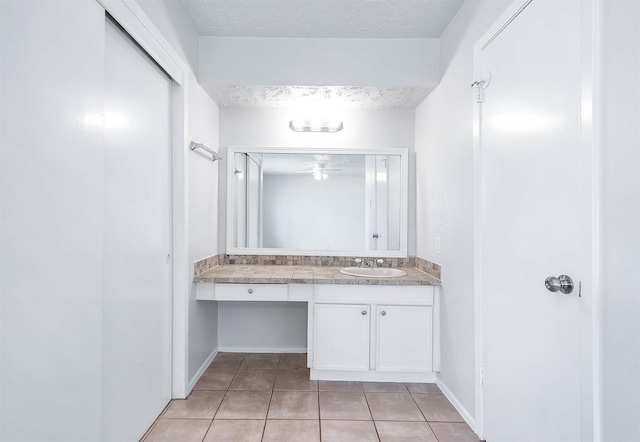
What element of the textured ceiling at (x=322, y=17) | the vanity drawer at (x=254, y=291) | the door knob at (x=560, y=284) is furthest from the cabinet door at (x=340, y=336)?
the textured ceiling at (x=322, y=17)

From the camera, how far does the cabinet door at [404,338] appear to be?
2336mm

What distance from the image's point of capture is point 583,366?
108 cm

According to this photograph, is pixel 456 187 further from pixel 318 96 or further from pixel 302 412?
pixel 302 412

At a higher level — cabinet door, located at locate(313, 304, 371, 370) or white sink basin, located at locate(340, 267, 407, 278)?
white sink basin, located at locate(340, 267, 407, 278)

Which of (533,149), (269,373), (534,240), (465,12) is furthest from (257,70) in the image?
(269,373)

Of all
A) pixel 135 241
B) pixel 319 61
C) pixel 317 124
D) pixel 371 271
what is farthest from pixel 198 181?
pixel 371 271

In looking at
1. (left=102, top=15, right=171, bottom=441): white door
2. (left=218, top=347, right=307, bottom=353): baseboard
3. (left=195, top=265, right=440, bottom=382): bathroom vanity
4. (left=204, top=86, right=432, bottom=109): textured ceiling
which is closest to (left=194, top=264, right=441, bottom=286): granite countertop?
(left=195, top=265, right=440, bottom=382): bathroom vanity

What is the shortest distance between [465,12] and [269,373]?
9.17 feet

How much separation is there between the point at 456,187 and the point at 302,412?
169cm

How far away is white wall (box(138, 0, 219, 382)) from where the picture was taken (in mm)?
2015

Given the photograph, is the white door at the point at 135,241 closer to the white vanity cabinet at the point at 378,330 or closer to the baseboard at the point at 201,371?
the baseboard at the point at 201,371

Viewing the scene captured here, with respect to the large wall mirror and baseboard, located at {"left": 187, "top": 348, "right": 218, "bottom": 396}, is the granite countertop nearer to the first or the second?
the large wall mirror

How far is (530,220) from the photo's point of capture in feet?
4.43

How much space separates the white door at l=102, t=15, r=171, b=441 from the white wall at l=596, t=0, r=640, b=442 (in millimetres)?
1779
